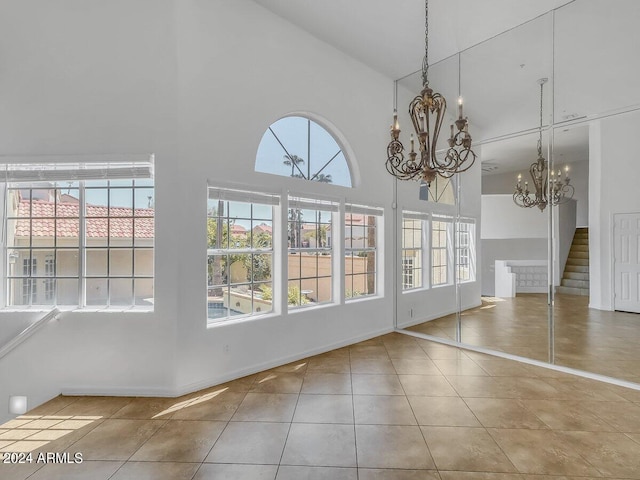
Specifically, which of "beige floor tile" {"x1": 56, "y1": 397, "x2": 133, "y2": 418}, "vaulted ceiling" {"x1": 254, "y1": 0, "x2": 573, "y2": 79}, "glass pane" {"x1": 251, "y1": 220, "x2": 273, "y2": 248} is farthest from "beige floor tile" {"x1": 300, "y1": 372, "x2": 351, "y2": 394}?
"vaulted ceiling" {"x1": 254, "y1": 0, "x2": 573, "y2": 79}

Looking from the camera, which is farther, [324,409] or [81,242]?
[81,242]

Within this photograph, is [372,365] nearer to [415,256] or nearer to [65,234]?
[415,256]

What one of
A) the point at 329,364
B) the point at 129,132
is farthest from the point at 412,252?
the point at 129,132

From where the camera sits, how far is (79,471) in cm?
203

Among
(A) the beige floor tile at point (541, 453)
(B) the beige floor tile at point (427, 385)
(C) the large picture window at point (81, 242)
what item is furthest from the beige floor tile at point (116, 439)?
(A) the beige floor tile at point (541, 453)

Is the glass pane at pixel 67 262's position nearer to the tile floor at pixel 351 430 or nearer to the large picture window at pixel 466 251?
the tile floor at pixel 351 430

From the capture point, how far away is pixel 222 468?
6.73 feet

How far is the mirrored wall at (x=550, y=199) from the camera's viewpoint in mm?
3322

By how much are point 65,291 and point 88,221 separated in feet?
2.45

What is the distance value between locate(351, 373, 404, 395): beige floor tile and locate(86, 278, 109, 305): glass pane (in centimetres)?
272

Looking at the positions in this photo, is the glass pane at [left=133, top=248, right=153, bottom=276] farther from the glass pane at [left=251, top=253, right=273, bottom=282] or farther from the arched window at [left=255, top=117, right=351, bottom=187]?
the arched window at [left=255, top=117, right=351, bottom=187]

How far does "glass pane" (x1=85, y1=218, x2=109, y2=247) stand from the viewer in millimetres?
3219

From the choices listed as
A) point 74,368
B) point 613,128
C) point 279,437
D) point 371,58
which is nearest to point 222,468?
point 279,437

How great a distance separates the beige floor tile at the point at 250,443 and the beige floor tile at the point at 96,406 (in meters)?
1.14
